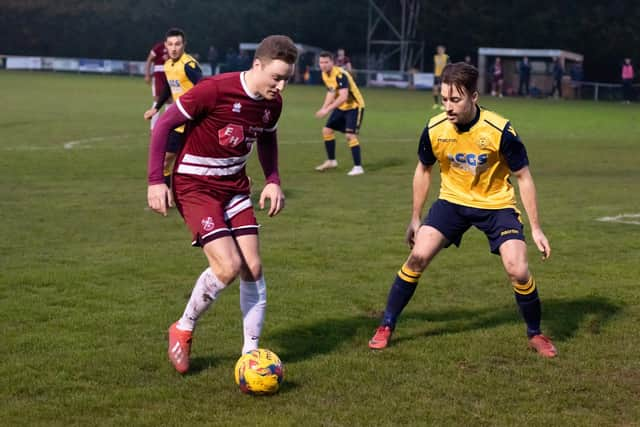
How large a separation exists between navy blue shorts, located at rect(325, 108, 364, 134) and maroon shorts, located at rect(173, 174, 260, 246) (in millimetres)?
12237

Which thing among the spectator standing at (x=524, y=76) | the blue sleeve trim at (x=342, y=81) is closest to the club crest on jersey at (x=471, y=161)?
the blue sleeve trim at (x=342, y=81)

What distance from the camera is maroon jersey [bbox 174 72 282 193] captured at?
19.8ft

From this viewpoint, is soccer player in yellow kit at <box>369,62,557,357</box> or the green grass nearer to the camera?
the green grass

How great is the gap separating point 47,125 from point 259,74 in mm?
20548

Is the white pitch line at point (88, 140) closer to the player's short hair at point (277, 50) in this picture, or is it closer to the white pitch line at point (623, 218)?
the white pitch line at point (623, 218)

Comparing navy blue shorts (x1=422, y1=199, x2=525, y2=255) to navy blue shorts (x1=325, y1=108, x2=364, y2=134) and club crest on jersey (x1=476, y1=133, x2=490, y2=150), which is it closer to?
club crest on jersey (x1=476, y1=133, x2=490, y2=150)

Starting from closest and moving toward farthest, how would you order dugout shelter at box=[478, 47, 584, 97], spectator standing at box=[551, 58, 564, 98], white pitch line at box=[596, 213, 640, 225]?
1. white pitch line at box=[596, 213, 640, 225]
2. spectator standing at box=[551, 58, 564, 98]
3. dugout shelter at box=[478, 47, 584, 97]

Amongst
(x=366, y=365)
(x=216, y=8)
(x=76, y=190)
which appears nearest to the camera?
(x=366, y=365)

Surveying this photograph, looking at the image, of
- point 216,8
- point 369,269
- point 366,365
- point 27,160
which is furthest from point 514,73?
point 366,365

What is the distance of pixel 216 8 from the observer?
70188mm

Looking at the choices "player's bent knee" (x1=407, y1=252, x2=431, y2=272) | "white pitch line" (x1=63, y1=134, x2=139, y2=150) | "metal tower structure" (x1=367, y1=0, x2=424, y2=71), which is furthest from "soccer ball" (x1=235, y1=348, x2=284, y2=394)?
"metal tower structure" (x1=367, y1=0, x2=424, y2=71)

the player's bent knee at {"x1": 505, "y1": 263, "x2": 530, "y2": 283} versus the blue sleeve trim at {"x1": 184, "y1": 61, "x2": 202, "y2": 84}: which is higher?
the blue sleeve trim at {"x1": 184, "y1": 61, "x2": 202, "y2": 84}

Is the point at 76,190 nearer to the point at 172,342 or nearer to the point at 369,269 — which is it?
the point at 369,269

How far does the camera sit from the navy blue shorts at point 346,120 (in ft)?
60.6
